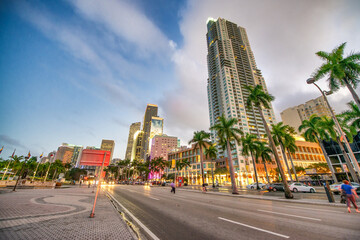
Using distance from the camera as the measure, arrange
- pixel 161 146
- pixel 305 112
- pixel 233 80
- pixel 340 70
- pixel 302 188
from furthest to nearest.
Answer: pixel 161 146 → pixel 305 112 → pixel 233 80 → pixel 302 188 → pixel 340 70

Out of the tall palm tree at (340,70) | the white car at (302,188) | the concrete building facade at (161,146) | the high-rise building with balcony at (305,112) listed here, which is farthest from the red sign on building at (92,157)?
the concrete building facade at (161,146)

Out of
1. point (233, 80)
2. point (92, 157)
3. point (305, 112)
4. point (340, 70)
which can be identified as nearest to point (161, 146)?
point (233, 80)

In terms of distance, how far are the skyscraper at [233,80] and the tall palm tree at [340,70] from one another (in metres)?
75.0

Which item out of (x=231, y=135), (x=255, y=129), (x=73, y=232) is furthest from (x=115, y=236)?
(x=255, y=129)

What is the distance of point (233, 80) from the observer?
4636 inches

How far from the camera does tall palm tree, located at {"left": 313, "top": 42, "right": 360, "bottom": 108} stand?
46.0ft

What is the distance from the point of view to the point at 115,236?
4457mm

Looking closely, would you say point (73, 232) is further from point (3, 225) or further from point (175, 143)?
point (175, 143)

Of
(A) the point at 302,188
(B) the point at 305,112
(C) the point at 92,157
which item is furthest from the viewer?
(B) the point at 305,112

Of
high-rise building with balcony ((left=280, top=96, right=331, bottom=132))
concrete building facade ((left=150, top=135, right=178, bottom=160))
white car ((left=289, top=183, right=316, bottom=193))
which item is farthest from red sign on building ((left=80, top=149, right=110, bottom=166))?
concrete building facade ((left=150, top=135, right=178, bottom=160))

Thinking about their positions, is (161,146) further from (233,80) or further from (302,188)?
(302,188)

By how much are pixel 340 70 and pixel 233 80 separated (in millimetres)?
110678

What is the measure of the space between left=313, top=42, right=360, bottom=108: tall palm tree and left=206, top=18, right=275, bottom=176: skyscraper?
74970 millimetres

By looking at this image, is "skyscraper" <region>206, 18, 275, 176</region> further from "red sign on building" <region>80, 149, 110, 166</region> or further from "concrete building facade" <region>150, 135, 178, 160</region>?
"red sign on building" <region>80, 149, 110, 166</region>
